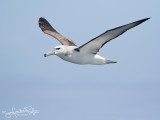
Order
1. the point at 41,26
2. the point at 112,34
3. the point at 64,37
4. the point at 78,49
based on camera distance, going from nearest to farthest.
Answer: the point at 112,34 → the point at 78,49 → the point at 64,37 → the point at 41,26

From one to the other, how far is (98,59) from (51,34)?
4.51m

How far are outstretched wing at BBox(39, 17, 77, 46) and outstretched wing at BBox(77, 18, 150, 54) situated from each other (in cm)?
299

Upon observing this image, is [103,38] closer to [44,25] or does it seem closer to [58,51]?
[58,51]

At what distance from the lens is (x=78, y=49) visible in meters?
12.3

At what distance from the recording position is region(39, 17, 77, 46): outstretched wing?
15420 millimetres

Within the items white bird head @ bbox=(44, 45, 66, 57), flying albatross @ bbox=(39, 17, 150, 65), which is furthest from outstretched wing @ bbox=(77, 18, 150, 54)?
white bird head @ bbox=(44, 45, 66, 57)

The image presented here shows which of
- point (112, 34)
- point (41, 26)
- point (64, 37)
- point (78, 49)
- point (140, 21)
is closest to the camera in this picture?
point (140, 21)

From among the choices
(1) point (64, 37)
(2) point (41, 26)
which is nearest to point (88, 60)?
(1) point (64, 37)

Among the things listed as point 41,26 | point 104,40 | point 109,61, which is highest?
point 41,26

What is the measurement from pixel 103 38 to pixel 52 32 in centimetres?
566

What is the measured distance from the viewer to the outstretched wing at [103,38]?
35.2 feet

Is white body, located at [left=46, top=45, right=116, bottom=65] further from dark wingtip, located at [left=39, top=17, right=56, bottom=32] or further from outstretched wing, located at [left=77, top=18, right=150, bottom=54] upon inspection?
dark wingtip, located at [left=39, top=17, right=56, bottom=32]

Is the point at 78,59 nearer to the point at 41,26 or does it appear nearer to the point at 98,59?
the point at 98,59

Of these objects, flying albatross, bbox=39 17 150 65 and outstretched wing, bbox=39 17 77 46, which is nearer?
flying albatross, bbox=39 17 150 65
